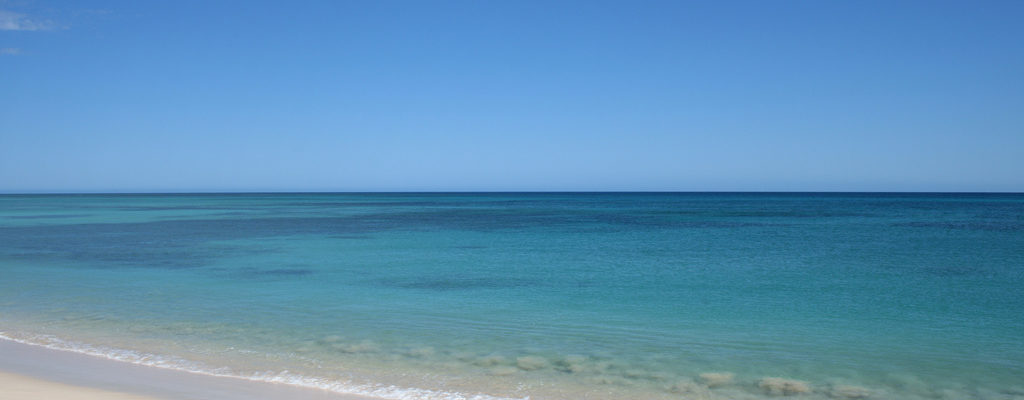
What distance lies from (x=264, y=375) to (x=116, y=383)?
1.27 metres

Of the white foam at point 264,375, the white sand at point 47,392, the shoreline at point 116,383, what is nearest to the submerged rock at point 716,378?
the white foam at point 264,375

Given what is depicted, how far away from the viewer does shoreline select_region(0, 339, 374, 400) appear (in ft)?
18.8

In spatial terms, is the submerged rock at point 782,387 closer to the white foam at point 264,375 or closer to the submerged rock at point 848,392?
the submerged rock at point 848,392

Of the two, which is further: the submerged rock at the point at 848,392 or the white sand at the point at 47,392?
the submerged rock at the point at 848,392

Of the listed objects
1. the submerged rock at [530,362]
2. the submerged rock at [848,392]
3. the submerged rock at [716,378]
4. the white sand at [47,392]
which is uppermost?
the white sand at [47,392]

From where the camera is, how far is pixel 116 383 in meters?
6.16

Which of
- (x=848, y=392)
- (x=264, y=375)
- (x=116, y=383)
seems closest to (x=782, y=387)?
(x=848, y=392)

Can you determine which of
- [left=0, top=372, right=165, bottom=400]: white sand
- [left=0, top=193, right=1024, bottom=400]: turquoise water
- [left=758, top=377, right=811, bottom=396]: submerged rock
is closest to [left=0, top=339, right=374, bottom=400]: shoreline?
[left=0, top=372, right=165, bottom=400]: white sand

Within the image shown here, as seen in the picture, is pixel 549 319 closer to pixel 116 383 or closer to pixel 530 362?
pixel 530 362

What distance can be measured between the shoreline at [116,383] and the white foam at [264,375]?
11cm

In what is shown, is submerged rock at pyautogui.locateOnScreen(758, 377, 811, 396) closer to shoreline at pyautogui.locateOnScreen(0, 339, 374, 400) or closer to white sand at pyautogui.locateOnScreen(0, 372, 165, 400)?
shoreline at pyautogui.locateOnScreen(0, 339, 374, 400)

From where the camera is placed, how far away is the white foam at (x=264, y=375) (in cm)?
599

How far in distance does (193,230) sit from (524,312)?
2452 cm

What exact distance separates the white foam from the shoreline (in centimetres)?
11
